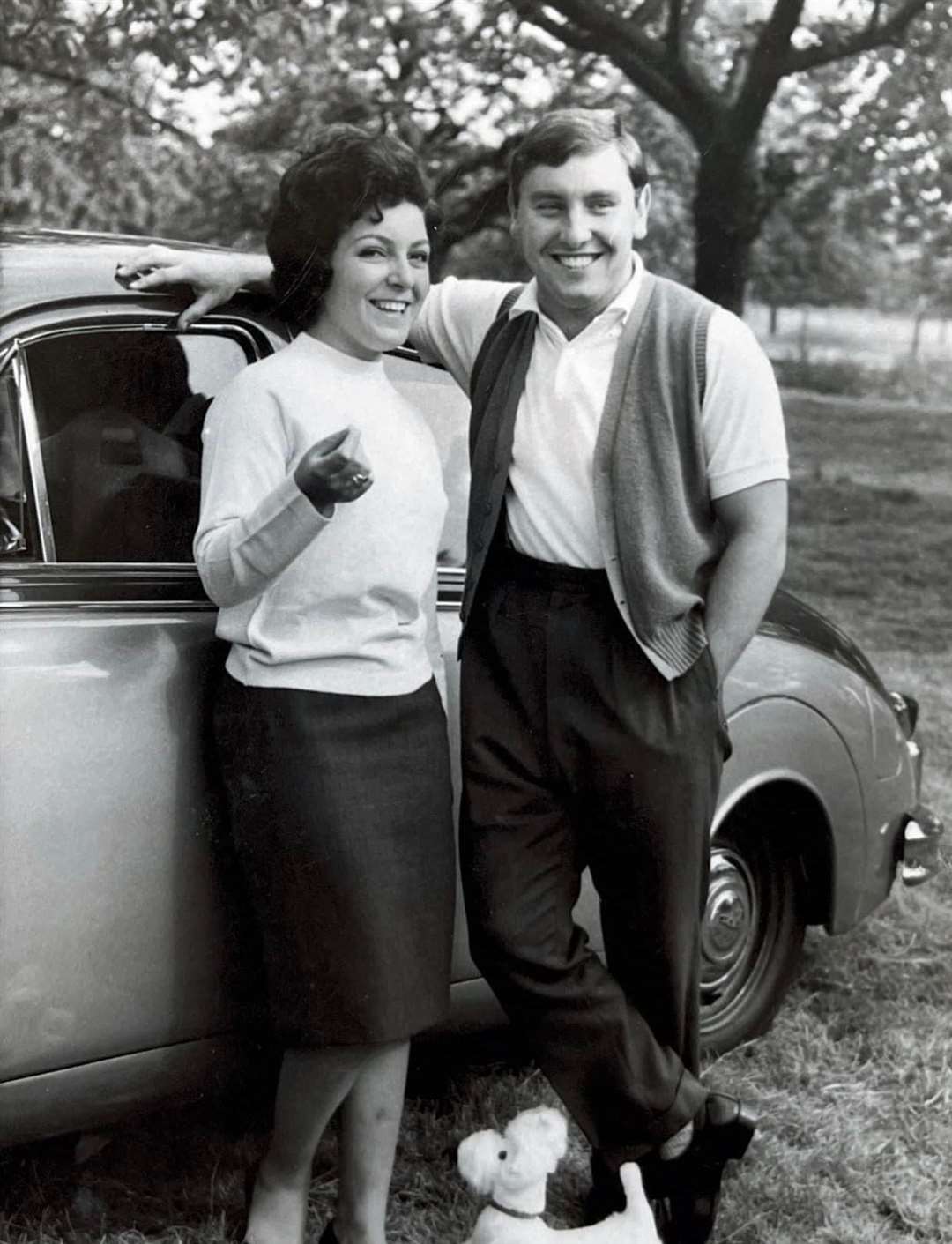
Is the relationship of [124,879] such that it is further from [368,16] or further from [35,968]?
[368,16]

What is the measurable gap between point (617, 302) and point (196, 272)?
72 centimetres

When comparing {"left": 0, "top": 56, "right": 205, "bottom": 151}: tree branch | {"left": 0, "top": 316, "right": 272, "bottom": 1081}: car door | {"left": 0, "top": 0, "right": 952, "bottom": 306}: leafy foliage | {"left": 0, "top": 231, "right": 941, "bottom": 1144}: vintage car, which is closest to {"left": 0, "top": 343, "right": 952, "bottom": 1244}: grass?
{"left": 0, "top": 231, "right": 941, "bottom": 1144}: vintage car

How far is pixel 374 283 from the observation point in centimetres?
239

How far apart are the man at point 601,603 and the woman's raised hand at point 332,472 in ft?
1.50

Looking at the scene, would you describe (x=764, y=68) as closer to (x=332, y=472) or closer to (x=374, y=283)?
(x=374, y=283)

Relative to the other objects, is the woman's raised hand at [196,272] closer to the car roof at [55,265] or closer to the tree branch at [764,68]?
the car roof at [55,265]

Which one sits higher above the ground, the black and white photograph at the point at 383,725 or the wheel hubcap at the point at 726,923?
the black and white photograph at the point at 383,725

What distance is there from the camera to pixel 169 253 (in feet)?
8.21

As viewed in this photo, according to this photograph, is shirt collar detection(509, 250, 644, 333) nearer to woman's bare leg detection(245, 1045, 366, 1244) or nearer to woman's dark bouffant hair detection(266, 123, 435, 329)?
woman's dark bouffant hair detection(266, 123, 435, 329)

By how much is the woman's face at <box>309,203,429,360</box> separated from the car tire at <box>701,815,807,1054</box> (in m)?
1.49

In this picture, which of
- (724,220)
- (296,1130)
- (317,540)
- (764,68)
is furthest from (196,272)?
(764,68)

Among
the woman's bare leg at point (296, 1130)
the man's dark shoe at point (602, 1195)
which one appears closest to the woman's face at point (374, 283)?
the woman's bare leg at point (296, 1130)

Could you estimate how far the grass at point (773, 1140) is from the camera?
2.75m

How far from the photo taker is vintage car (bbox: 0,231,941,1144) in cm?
223
